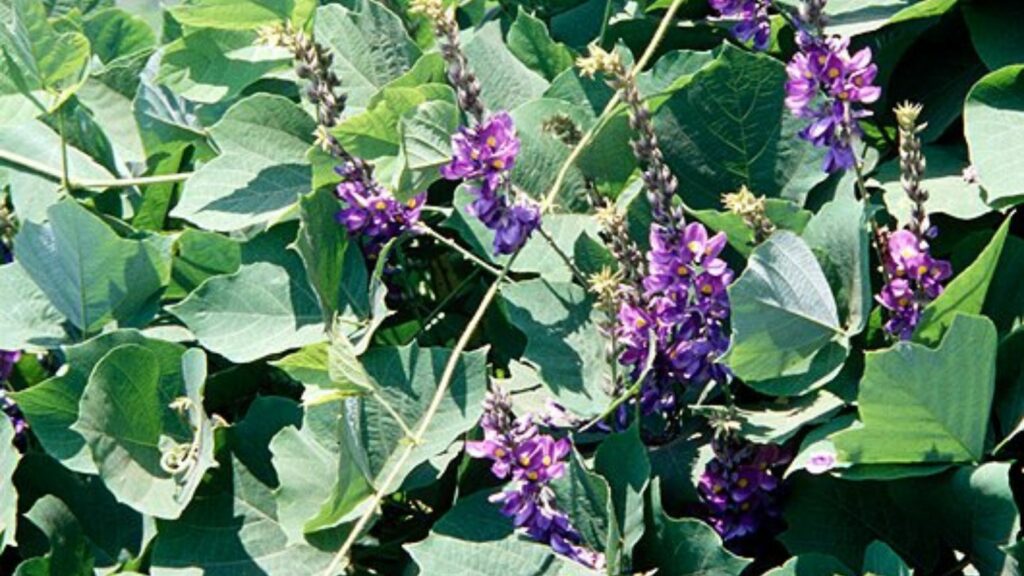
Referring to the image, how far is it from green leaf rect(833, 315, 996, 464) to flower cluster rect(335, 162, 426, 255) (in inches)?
21.7

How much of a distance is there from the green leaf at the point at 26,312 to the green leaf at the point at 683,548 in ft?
2.55

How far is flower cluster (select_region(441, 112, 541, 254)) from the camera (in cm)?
145

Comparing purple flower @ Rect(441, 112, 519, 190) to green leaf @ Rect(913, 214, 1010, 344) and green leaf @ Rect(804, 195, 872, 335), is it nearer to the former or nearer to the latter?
green leaf @ Rect(804, 195, 872, 335)

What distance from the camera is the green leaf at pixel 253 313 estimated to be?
1.62m

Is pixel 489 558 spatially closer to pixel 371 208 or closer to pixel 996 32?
pixel 371 208

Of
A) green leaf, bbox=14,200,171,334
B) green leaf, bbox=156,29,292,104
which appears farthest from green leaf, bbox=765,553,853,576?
green leaf, bbox=156,29,292,104

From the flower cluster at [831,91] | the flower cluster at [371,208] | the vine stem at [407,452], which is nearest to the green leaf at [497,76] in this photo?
the flower cluster at [371,208]

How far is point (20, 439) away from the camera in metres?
1.86

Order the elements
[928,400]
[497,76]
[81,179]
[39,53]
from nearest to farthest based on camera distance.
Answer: [928,400], [497,76], [39,53], [81,179]

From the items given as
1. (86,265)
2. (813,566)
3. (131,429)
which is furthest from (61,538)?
(813,566)

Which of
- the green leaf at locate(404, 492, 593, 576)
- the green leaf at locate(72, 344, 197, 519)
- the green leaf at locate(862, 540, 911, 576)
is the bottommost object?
the green leaf at locate(72, 344, 197, 519)

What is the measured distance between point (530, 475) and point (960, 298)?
0.41m

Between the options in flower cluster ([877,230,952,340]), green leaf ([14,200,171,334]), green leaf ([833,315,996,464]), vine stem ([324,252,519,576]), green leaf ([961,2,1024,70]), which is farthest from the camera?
green leaf ([14,200,171,334])

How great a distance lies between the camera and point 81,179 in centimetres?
198
